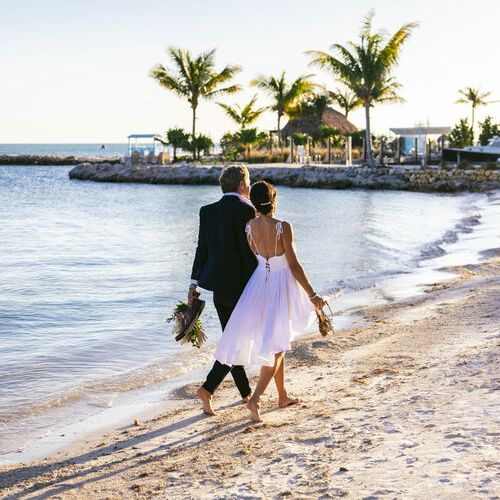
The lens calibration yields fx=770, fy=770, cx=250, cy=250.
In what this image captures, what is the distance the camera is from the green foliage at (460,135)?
169ft

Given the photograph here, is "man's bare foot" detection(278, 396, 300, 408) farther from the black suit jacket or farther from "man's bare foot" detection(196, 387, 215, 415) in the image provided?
the black suit jacket

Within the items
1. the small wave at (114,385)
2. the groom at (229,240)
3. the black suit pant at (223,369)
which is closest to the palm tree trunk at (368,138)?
the small wave at (114,385)

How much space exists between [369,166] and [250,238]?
4207 centimetres

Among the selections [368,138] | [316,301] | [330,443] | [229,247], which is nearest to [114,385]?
[229,247]

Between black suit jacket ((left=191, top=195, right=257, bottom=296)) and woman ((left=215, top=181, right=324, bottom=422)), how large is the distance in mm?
110

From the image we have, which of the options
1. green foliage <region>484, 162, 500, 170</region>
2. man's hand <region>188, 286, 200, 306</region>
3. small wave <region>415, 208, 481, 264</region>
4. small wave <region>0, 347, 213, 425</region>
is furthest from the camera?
green foliage <region>484, 162, 500, 170</region>

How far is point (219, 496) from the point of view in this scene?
4000 mm

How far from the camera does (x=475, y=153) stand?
46.4m

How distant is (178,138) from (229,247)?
4926cm

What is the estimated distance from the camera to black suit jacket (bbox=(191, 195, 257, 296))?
5.32m

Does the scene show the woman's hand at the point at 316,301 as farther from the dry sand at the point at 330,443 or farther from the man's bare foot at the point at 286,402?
the man's bare foot at the point at 286,402

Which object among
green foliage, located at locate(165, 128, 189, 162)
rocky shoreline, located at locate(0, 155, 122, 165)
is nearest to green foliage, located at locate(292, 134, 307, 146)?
green foliage, located at locate(165, 128, 189, 162)

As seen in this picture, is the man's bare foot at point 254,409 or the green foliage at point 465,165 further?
the green foliage at point 465,165

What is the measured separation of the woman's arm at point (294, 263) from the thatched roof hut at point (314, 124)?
4830 cm
